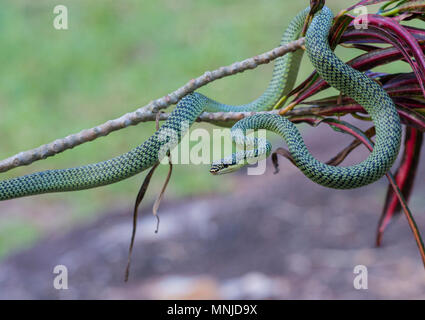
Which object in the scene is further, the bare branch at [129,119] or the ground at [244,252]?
the ground at [244,252]

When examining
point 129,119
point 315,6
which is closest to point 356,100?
point 315,6

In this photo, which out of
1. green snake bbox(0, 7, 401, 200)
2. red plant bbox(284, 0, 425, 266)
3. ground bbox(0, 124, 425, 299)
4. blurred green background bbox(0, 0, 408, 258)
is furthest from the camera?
blurred green background bbox(0, 0, 408, 258)

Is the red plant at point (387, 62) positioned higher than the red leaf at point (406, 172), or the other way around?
the red plant at point (387, 62)

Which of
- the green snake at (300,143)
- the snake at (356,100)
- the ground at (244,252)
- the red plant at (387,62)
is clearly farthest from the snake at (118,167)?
the ground at (244,252)

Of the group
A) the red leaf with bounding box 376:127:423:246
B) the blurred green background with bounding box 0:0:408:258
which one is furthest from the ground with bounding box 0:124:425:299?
the red leaf with bounding box 376:127:423:246

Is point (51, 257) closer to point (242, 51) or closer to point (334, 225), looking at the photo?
point (334, 225)

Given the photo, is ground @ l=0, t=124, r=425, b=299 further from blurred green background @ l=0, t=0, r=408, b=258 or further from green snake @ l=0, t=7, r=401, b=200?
green snake @ l=0, t=7, r=401, b=200

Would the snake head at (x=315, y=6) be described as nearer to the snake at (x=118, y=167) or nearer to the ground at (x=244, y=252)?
the snake at (x=118, y=167)
